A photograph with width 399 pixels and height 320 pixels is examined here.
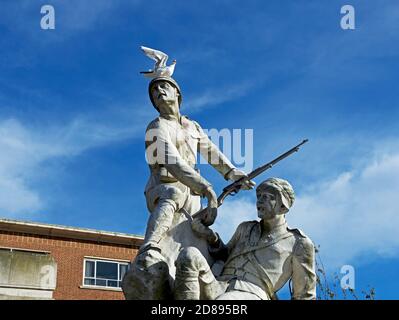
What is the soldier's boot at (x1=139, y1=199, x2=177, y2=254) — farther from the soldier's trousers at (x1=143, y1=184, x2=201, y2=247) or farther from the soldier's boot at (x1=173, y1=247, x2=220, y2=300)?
the soldier's boot at (x1=173, y1=247, x2=220, y2=300)

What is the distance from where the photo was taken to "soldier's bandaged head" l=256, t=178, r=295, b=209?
798cm

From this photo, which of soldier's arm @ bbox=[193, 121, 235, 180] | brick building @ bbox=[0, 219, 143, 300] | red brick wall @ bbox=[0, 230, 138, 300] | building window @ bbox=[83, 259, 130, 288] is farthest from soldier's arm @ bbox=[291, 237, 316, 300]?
building window @ bbox=[83, 259, 130, 288]

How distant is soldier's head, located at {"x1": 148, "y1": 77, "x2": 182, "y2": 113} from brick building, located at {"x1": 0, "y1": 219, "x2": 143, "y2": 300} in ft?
68.6

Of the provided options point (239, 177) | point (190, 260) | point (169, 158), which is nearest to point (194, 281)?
point (190, 260)

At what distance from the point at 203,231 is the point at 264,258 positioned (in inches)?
31.1

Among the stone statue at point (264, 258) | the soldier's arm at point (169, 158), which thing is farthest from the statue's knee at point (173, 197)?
the stone statue at point (264, 258)

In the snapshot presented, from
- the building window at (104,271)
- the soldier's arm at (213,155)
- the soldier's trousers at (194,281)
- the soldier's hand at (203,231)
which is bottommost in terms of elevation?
the soldier's trousers at (194,281)

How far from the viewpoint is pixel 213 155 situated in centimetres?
952

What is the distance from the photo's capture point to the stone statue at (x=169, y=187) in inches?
295

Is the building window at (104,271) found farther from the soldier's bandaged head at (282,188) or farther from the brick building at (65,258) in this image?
the soldier's bandaged head at (282,188)

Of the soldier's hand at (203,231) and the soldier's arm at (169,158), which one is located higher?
the soldier's arm at (169,158)
